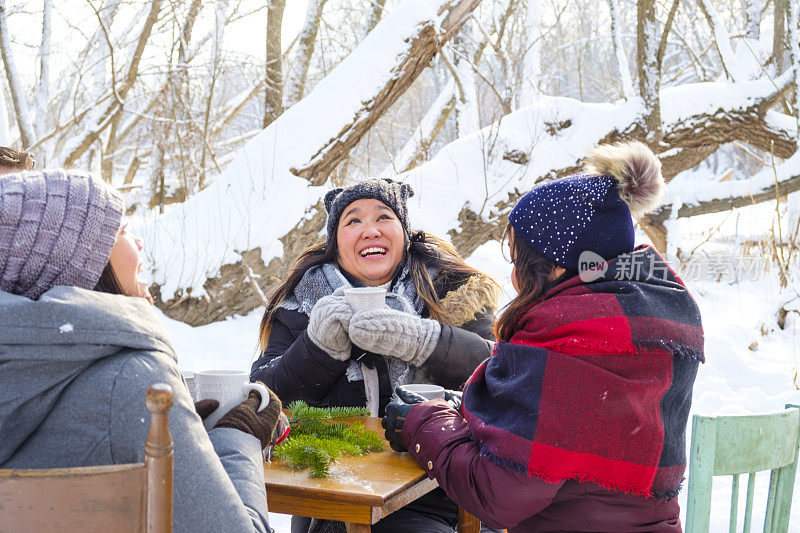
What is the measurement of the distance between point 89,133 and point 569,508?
8235mm

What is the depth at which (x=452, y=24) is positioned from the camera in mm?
6668

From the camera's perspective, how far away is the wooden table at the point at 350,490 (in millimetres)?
1601

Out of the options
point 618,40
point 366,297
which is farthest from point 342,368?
point 618,40

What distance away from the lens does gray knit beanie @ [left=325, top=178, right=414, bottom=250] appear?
2875mm

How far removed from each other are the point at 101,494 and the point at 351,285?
6.09 feet

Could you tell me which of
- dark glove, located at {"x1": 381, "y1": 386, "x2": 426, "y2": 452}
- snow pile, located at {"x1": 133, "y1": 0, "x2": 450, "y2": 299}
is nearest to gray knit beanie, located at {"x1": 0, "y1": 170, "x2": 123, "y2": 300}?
dark glove, located at {"x1": 381, "y1": 386, "x2": 426, "y2": 452}

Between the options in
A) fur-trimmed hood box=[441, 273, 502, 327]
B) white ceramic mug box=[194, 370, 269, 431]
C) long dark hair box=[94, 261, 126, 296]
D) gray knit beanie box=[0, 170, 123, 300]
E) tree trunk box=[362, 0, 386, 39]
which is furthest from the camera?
tree trunk box=[362, 0, 386, 39]

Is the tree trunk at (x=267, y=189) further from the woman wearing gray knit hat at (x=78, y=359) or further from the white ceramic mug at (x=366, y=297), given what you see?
the woman wearing gray knit hat at (x=78, y=359)

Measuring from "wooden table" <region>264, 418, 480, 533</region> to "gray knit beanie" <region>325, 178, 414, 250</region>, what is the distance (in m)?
1.29

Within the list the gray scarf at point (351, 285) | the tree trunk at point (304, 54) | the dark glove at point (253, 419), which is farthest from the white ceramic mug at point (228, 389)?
the tree trunk at point (304, 54)

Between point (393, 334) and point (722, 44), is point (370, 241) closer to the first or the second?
point (393, 334)

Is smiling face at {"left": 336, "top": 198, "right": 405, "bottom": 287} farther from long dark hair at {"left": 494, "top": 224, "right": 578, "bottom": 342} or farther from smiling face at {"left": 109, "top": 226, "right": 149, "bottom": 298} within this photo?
smiling face at {"left": 109, "top": 226, "right": 149, "bottom": 298}

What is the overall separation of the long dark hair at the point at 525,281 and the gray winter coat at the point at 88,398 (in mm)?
837

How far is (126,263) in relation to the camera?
1.39 meters
